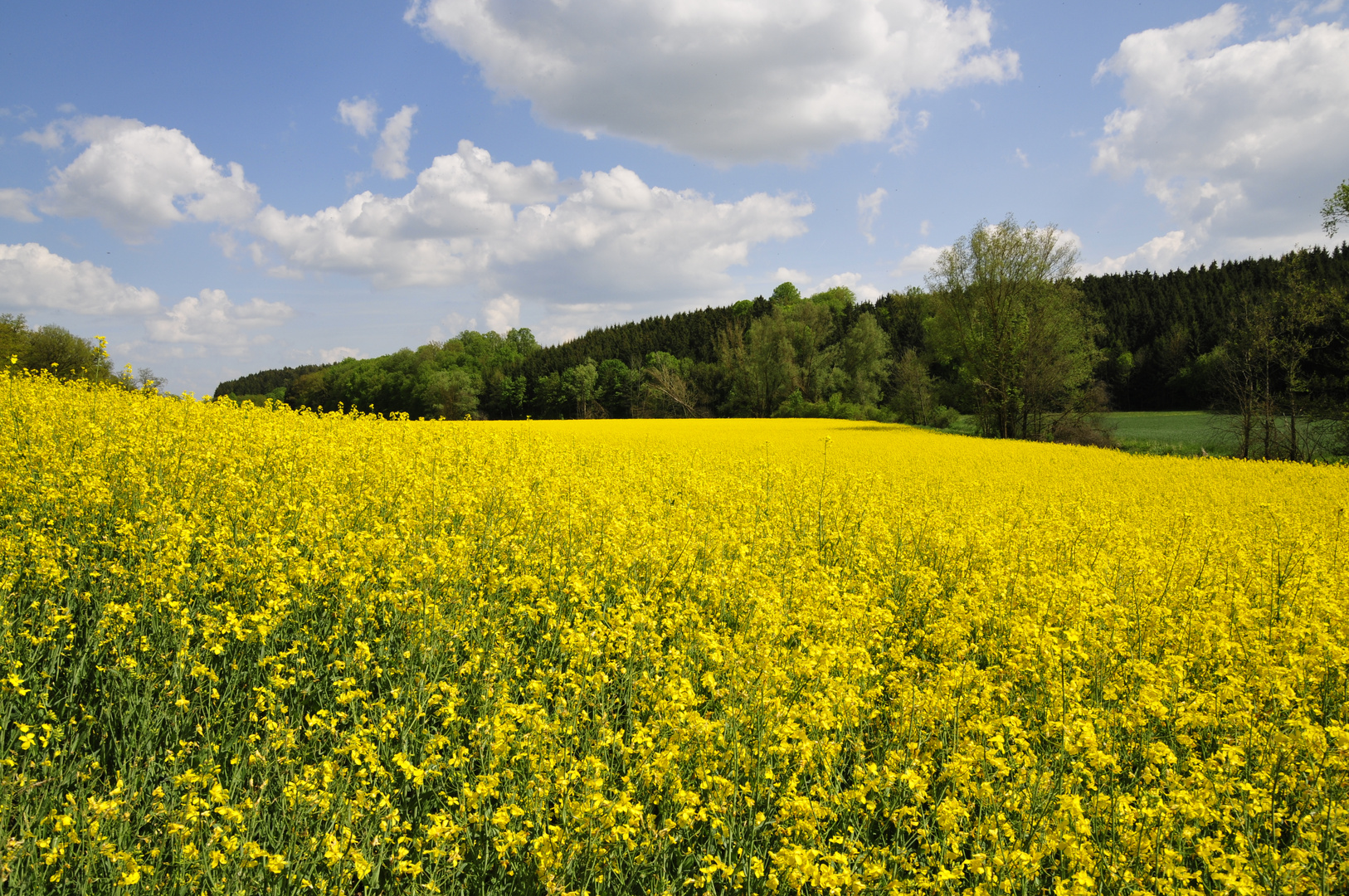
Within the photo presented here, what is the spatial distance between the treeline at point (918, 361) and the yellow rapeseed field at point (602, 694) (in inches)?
1056

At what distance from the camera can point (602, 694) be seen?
377 centimetres

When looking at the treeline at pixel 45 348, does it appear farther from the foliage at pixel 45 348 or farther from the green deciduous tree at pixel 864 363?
the green deciduous tree at pixel 864 363

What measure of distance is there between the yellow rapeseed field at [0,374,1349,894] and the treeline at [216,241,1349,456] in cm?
2682

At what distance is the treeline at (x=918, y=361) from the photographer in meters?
Answer: 28.4

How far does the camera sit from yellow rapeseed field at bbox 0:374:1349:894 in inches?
102

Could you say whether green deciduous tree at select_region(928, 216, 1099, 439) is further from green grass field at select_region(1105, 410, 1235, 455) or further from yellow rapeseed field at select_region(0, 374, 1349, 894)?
Answer: yellow rapeseed field at select_region(0, 374, 1349, 894)

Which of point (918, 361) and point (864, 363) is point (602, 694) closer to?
point (918, 361)

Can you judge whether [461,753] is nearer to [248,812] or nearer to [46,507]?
[248,812]

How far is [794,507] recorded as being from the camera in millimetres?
8961

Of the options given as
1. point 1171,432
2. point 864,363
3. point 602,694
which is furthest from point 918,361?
point 602,694

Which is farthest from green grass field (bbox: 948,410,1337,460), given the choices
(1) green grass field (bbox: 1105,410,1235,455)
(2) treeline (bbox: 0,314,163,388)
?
(2) treeline (bbox: 0,314,163,388)

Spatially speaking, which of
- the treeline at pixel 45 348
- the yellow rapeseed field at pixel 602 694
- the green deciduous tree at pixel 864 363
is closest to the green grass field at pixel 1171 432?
the green deciduous tree at pixel 864 363

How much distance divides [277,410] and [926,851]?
11.8m

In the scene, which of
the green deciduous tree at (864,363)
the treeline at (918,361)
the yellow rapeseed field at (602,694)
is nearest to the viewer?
the yellow rapeseed field at (602,694)
